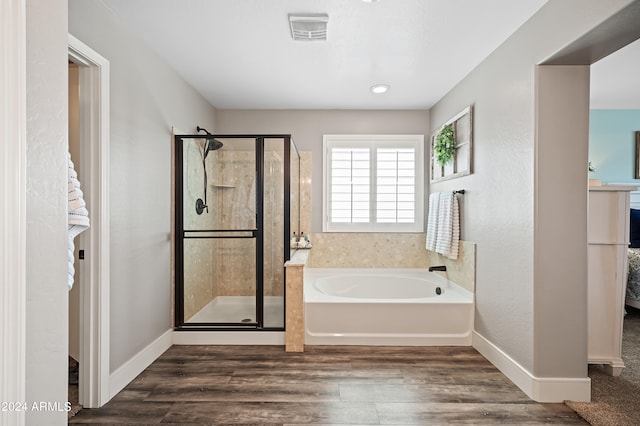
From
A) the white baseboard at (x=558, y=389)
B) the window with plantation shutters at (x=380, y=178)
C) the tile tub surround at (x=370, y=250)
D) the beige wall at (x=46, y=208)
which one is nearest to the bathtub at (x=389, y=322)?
the white baseboard at (x=558, y=389)

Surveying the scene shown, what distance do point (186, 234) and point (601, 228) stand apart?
312 cm

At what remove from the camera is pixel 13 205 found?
0.79 metres

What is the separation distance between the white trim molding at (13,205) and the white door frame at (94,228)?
Answer: 1.41 m

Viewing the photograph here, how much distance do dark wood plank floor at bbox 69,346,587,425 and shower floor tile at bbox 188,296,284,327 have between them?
27 cm

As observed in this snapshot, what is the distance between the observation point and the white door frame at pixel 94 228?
6.80ft

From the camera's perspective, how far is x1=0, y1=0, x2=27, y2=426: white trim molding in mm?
763

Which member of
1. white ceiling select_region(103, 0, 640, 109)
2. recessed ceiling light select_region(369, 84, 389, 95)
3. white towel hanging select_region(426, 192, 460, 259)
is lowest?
white towel hanging select_region(426, 192, 460, 259)

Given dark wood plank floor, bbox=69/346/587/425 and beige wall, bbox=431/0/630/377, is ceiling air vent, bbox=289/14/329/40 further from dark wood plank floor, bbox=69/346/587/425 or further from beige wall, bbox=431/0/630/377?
dark wood plank floor, bbox=69/346/587/425

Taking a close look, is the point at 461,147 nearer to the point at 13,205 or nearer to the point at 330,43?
the point at 330,43

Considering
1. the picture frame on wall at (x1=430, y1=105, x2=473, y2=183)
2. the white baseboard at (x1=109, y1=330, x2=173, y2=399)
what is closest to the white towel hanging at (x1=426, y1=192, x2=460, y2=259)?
the picture frame on wall at (x1=430, y1=105, x2=473, y2=183)

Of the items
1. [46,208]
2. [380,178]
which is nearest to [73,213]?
[46,208]

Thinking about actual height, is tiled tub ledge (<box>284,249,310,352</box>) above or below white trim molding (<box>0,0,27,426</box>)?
below

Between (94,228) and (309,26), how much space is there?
1.78 m

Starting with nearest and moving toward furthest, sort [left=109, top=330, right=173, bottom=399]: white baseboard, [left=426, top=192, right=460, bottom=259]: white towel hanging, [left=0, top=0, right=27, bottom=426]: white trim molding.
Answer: [left=0, top=0, right=27, bottom=426]: white trim molding < [left=109, top=330, right=173, bottom=399]: white baseboard < [left=426, top=192, right=460, bottom=259]: white towel hanging
